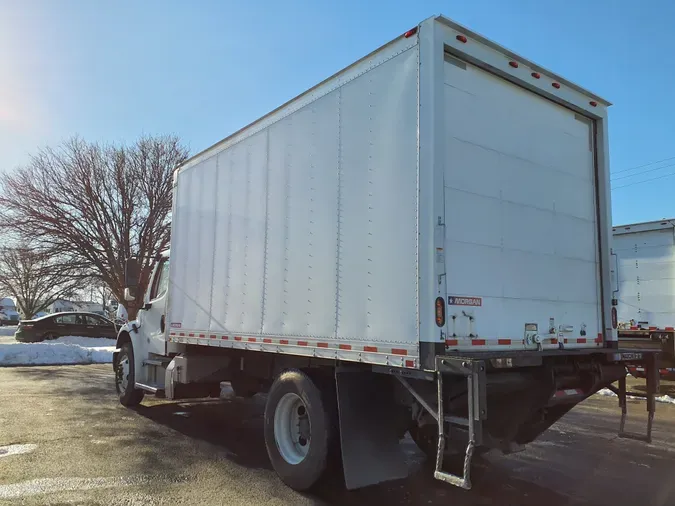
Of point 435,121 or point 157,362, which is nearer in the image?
point 435,121

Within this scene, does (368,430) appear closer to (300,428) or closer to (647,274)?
(300,428)

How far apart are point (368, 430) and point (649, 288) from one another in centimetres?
1009

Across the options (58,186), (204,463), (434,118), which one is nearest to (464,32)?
(434,118)

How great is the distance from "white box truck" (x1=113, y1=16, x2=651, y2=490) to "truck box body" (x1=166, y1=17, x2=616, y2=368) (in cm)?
2

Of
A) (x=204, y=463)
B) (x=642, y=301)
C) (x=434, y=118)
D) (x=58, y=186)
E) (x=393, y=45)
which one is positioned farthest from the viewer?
(x=58, y=186)

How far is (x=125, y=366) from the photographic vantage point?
947 cm

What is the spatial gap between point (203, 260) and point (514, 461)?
4.75 meters

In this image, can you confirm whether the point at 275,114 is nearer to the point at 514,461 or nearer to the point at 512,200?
the point at 512,200

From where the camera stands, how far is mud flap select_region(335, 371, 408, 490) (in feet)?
15.3

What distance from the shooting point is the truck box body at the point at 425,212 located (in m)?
4.31

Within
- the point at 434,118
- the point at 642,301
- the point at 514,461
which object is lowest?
the point at 514,461

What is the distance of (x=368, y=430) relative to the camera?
480 cm

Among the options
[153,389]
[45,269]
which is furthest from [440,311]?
[45,269]

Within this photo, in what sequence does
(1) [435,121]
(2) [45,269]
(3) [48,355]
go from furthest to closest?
(2) [45,269]
(3) [48,355]
(1) [435,121]
